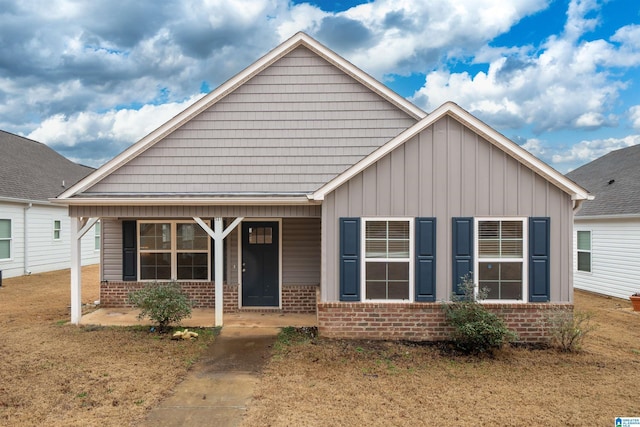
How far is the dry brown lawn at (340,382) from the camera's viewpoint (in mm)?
4418

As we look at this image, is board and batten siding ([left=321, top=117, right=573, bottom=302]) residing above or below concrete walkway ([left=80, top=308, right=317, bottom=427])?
above

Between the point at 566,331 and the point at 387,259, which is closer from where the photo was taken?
the point at 566,331

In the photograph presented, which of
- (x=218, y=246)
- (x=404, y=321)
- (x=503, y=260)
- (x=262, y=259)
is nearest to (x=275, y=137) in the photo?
(x=218, y=246)

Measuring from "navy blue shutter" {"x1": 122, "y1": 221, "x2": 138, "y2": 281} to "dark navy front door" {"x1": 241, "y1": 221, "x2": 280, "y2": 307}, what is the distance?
2.94 metres

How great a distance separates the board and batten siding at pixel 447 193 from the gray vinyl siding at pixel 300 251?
235cm

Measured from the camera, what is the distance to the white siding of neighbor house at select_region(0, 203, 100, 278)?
49.6ft

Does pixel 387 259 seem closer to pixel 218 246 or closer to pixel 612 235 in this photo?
pixel 218 246

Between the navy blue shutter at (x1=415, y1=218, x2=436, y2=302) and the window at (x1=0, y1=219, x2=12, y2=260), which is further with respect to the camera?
the window at (x1=0, y1=219, x2=12, y2=260)

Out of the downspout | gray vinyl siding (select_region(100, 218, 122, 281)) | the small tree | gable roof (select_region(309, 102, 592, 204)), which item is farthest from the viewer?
the downspout

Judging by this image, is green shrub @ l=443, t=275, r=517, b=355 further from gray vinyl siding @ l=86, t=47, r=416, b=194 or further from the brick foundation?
gray vinyl siding @ l=86, t=47, r=416, b=194

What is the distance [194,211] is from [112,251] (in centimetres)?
346

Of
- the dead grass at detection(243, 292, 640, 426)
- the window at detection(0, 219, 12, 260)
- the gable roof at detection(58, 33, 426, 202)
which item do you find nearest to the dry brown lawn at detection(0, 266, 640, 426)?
the dead grass at detection(243, 292, 640, 426)

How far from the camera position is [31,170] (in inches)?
721

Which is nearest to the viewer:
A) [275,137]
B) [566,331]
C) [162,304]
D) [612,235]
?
[566,331]
